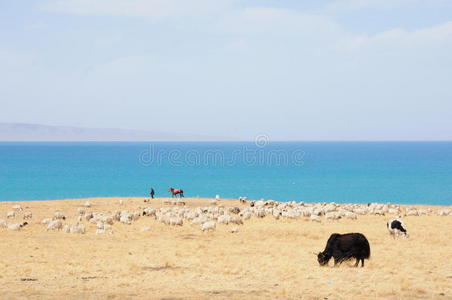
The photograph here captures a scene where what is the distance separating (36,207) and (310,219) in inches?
869

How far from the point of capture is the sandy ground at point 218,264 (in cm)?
1504

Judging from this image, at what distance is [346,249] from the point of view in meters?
19.1

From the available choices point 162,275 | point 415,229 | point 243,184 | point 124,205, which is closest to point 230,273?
point 162,275

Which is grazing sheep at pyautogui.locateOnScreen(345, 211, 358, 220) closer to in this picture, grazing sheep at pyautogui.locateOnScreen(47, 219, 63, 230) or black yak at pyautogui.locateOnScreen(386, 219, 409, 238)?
black yak at pyautogui.locateOnScreen(386, 219, 409, 238)

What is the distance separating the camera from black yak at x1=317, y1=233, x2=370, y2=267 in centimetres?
1906

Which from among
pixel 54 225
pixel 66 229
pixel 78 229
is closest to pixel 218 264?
pixel 78 229

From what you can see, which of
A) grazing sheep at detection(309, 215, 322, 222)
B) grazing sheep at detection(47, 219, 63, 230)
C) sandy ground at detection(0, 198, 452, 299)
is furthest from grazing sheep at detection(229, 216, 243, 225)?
grazing sheep at detection(47, 219, 63, 230)

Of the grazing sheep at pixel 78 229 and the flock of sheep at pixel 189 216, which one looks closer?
the grazing sheep at pixel 78 229

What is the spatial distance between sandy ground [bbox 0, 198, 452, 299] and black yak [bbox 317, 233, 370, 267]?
41cm

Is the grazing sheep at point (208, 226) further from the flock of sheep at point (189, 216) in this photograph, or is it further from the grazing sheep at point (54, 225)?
the grazing sheep at point (54, 225)

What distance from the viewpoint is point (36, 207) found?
41812mm

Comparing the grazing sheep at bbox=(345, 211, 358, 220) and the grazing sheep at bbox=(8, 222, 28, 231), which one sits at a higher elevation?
the grazing sheep at bbox=(345, 211, 358, 220)

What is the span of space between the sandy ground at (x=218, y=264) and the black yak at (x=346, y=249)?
0.41 metres

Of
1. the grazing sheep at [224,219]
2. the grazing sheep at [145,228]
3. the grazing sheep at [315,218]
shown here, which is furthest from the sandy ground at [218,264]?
the grazing sheep at [224,219]
